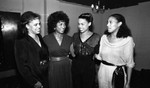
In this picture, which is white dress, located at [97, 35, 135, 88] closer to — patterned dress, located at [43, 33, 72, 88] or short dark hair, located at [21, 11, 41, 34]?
patterned dress, located at [43, 33, 72, 88]

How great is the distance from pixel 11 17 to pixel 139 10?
191 inches

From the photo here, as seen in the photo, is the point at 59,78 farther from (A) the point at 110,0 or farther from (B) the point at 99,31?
(B) the point at 99,31

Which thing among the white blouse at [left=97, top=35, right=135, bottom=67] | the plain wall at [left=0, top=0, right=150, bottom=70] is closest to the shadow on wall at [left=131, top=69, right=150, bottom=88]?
the plain wall at [left=0, top=0, right=150, bottom=70]

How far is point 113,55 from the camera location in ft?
6.42

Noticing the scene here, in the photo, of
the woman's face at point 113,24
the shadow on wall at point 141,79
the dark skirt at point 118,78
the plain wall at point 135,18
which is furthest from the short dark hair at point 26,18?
the shadow on wall at point 141,79

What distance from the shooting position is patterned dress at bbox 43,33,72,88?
7.71 ft

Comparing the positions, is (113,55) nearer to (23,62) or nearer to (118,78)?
(118,78)

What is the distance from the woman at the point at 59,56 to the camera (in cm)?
235

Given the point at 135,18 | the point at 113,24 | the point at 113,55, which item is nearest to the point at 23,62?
the point at 113,55

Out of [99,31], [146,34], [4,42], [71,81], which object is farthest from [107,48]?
[99,31]

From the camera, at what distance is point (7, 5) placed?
12.2 ft

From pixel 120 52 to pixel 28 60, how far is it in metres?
1.29

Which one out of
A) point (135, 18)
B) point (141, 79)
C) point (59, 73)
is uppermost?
point (135, 18)

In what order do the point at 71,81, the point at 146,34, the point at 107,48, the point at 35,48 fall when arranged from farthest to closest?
the point at 146,34
the point at 71,81
the point at 107,48
the point at 35,48
